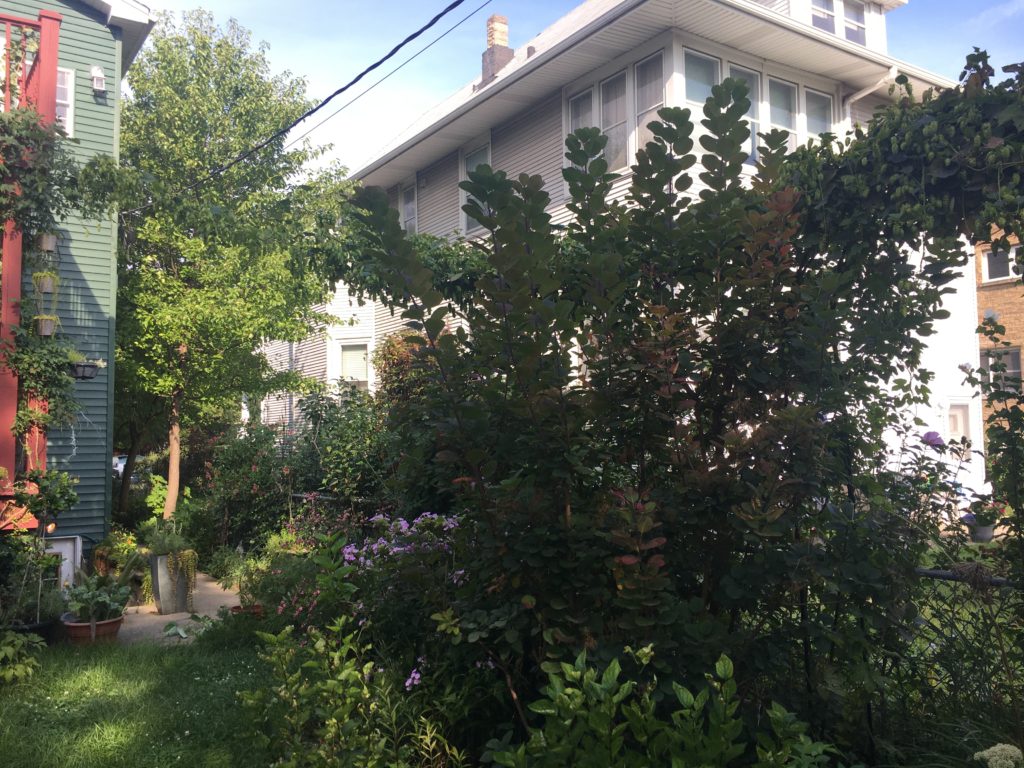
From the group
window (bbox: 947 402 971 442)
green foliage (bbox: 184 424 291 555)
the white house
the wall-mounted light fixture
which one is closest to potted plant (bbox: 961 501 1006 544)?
the white house

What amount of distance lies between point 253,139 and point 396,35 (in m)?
9.24

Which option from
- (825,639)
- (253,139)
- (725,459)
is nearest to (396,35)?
(725,459)

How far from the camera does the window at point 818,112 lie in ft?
43.2

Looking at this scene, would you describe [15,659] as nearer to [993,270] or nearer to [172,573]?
[172,573]

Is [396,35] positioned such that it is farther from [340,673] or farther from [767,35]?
[340,673]

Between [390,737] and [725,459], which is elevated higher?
[725,459]

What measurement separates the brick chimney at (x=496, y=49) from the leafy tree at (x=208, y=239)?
157 inches

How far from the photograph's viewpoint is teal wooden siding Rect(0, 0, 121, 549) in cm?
1049

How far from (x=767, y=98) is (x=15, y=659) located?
11831mm

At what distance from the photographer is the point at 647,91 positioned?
476 inches

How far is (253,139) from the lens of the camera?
55.0 ft

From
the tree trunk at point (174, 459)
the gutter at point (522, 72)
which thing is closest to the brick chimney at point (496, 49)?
the gutter at point (522, 72)

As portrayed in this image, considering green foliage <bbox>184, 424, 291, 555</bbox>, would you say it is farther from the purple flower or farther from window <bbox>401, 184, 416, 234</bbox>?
window <bbox>401, 184, 416, 234</bbox>

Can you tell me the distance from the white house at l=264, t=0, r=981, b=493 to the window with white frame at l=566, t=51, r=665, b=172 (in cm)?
2
